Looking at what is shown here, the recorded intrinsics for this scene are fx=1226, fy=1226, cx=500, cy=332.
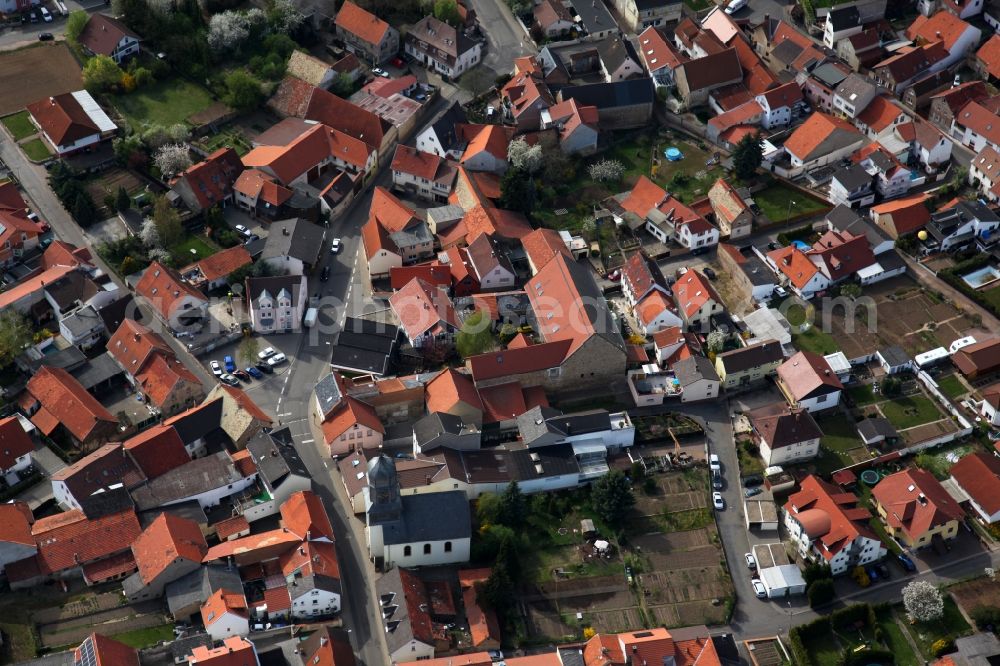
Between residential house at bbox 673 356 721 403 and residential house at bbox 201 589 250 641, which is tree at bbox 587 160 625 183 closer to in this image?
residential house at bbox 673 356 721 403

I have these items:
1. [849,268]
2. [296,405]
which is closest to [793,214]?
[849,268]

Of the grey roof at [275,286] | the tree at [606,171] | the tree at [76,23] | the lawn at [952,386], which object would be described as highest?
the tree at [76,23]

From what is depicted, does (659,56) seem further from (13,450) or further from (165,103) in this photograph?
(13,450)

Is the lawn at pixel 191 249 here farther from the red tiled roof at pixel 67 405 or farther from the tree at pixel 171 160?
Result: the red tiled roof at pixel 67 405

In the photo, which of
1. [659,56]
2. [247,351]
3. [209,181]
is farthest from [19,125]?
[659,56]

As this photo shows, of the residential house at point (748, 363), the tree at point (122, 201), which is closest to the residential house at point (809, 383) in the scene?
the residential house at point (748, 363)

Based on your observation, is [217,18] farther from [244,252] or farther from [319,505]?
[319,505]
